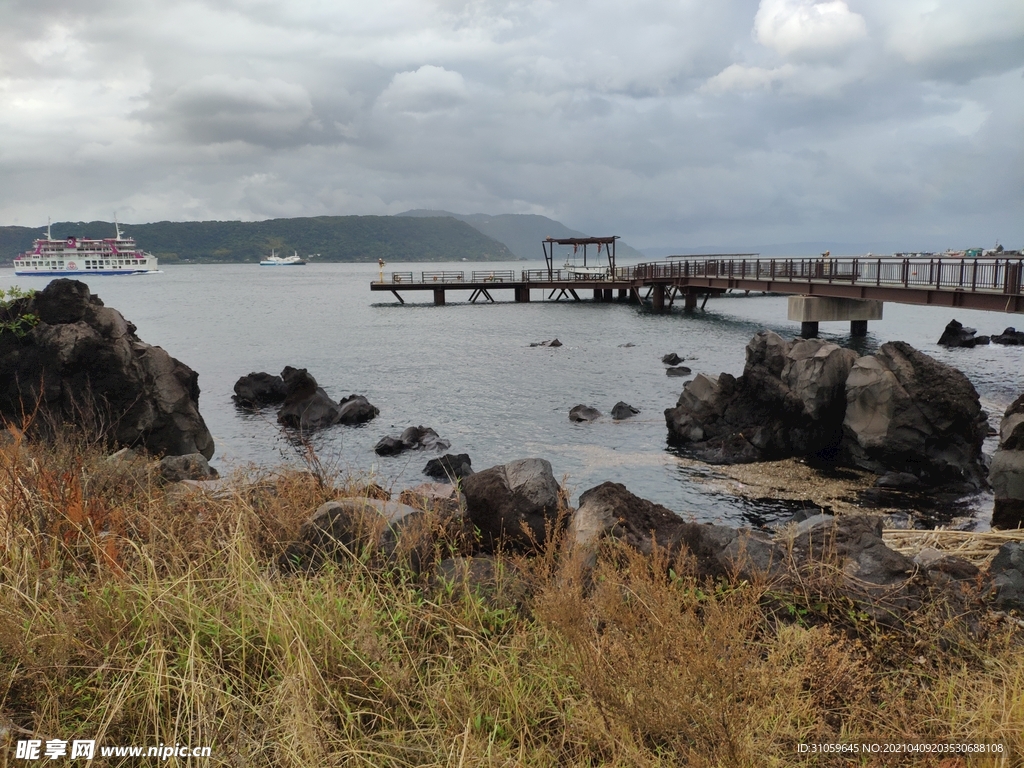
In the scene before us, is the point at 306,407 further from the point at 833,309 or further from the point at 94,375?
the point at 833,309

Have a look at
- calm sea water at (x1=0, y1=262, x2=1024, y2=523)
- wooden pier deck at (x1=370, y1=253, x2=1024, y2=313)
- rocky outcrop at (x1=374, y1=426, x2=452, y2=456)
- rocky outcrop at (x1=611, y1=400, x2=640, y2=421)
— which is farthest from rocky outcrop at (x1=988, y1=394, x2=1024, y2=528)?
wooden pier deck at (x1=370, y1=253, x2=1024, y2=313)

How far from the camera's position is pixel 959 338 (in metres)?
44.2

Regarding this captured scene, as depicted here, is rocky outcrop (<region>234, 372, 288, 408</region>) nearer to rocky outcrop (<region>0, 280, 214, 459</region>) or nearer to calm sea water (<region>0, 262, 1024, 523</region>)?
calm sea water (<region>0, 262, 1024, 523</region>)

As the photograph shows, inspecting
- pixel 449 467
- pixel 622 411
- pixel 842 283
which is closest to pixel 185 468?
pixel 449 467

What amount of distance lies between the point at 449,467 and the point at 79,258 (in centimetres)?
17219

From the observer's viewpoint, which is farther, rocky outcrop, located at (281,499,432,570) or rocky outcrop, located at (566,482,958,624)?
rocky outcrop, located at (566,482,958,624)

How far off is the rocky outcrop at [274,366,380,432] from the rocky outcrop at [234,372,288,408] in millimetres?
2319

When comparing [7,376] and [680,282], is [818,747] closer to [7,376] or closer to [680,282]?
[7,376]

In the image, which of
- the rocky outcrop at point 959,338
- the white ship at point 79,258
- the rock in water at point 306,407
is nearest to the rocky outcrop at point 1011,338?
the rocky outcrop at point 959,338

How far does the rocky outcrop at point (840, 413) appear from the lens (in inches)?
683

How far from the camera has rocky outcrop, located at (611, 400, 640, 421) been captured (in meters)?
24.2

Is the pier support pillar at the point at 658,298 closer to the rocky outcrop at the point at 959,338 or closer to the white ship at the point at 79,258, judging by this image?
the rocky outcrop at the point at 959,338

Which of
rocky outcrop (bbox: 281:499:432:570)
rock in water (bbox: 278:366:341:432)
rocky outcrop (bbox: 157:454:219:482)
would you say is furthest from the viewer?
rock in water (bbox: 278:366:341:432)

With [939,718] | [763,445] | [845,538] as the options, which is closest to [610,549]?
[845,538]
